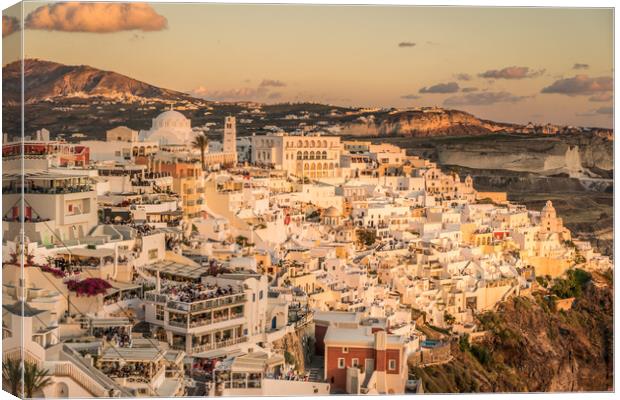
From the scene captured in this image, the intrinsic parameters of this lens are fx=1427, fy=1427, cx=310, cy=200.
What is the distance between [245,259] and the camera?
1534cm

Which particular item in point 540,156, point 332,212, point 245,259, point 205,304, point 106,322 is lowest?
point 106,322

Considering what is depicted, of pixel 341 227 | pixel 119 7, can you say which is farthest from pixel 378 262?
pixel 119 7

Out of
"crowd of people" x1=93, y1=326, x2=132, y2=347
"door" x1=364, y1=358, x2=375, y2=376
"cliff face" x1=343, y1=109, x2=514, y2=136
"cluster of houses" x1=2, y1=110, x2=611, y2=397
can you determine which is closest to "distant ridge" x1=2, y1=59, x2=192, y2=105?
"cluster of houses" x1=2, y1=110, x2=611, y2=397

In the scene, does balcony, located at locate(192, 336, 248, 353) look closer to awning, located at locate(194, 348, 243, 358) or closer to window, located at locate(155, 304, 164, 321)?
awning, located at locate(194, 348, 243, 358)

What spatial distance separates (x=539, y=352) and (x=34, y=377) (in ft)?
21.5

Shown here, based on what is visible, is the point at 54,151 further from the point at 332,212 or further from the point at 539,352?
the point at 539,352

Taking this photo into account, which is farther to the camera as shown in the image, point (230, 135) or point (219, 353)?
point (230, 135)

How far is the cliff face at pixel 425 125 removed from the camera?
56.3 ft

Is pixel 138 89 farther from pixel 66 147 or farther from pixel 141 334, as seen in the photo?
pixel 141 334

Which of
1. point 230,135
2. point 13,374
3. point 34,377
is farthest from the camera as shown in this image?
point 230,135

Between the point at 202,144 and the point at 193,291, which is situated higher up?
the point at 202,144

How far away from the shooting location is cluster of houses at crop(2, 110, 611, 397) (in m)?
13.2

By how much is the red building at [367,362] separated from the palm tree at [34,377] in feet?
9.15

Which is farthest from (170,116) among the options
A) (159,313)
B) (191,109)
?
(159,313)
